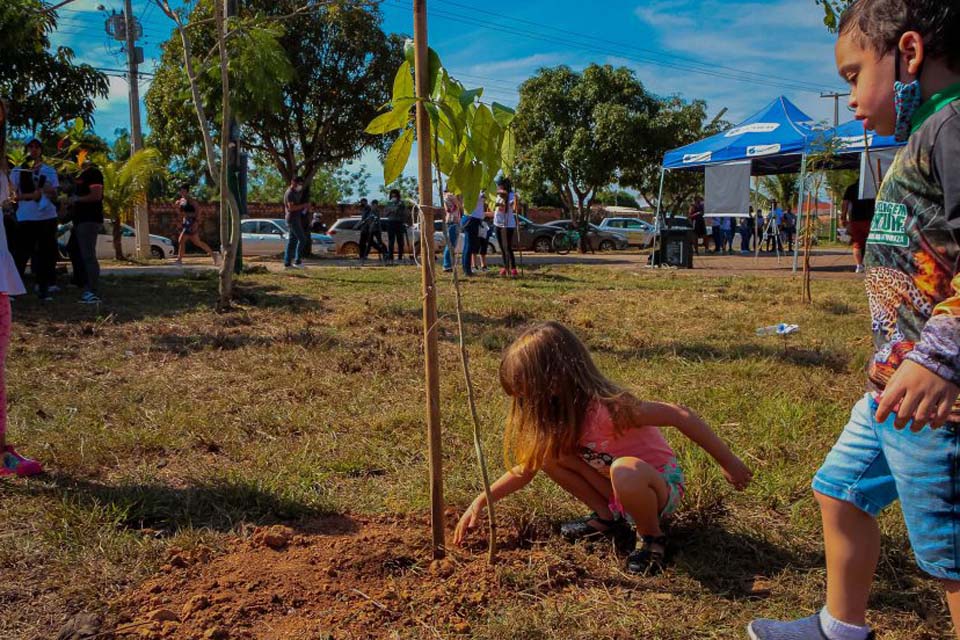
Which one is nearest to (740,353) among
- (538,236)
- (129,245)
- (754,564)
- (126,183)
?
(754,564)

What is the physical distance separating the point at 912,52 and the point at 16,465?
3411mm

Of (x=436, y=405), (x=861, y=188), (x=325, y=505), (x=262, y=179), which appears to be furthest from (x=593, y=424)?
(x=262, y=179)

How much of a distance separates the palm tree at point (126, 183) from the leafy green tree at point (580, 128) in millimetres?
16456

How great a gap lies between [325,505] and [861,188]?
10.2m

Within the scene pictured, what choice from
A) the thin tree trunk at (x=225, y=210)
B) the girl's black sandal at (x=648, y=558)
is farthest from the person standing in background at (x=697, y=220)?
the girl's black sandal at (x=648, y=558)

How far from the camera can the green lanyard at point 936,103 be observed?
1444 mm

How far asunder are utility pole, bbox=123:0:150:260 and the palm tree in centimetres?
153

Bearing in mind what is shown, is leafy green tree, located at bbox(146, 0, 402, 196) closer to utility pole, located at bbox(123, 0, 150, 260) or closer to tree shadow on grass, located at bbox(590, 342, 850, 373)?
utility pole, located at bbox(123, 0, 150, 260)

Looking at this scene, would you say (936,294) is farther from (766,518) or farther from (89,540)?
(89,540)

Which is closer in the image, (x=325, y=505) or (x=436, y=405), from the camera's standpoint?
(x=436, y=405)

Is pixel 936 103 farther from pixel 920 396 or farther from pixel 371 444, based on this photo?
pixel 371 444

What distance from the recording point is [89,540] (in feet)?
8.38

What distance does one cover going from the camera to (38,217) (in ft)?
25.4

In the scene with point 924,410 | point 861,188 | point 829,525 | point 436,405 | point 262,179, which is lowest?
point 829,525
